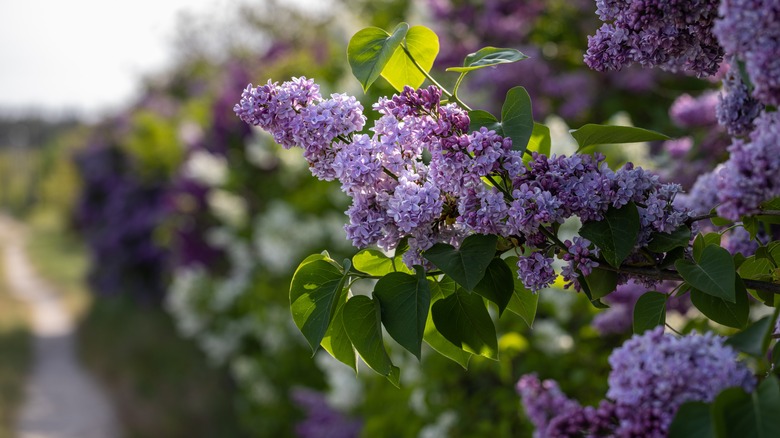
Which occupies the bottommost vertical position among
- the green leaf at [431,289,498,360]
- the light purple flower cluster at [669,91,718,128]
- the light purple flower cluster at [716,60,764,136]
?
the green leaf at [431,289,498,360]

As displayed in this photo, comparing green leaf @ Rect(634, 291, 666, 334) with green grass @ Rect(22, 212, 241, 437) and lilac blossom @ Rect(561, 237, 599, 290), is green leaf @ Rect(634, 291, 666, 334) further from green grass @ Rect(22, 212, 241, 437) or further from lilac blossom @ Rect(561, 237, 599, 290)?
green grass @ Rect(22, 212, 241, 437)

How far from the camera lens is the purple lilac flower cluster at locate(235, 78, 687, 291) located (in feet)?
3.88

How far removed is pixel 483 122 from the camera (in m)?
1.25

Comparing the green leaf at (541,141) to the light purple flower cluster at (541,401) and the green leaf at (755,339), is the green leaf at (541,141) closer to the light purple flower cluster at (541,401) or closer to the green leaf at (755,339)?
the green leaf at (755,339)

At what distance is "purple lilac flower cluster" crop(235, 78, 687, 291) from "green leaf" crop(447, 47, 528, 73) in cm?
8

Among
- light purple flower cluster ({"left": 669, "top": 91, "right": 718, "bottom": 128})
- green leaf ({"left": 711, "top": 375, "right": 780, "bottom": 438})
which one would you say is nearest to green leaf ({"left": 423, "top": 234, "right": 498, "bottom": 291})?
green leaf ({"left": 711, "top": 375, "right": 780, "bottom": 438})

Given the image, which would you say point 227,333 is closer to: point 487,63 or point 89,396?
point 89,396

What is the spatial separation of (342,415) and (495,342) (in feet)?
13.3

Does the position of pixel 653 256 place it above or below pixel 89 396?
below

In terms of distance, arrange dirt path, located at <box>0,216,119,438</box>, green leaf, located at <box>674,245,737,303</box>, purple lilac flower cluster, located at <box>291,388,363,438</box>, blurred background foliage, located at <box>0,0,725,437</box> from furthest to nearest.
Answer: dirt path, located at <box>0,216,119,438</box>
purple lilac flower cluster, located at <box>291,388,363,438</box>
blurred background foliage, located at <box>0,0,725,437</box>
green leaf, located at <box>674,245,737,303</box>

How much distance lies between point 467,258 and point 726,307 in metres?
0.39

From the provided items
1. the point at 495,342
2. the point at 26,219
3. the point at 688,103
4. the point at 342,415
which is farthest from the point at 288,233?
the point at 26,219

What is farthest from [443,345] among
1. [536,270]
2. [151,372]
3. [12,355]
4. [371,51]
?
[12,355]

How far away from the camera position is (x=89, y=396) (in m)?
9.98
